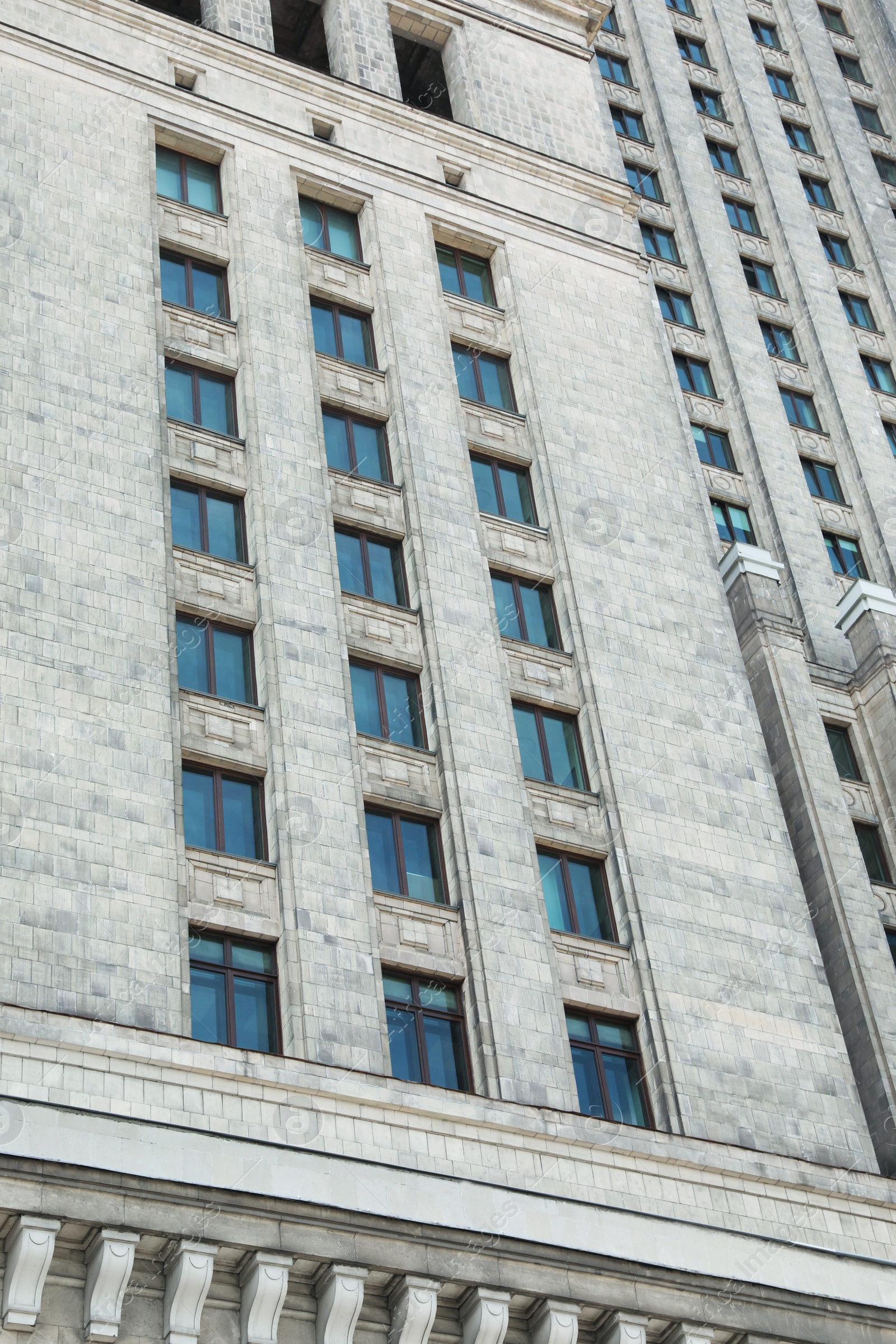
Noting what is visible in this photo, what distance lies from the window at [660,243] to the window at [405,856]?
2999cm

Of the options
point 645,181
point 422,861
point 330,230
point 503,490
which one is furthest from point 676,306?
point 422,861

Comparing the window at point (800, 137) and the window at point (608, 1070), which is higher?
the window at point (800, 137)

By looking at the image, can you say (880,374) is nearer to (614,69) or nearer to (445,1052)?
(614,69)

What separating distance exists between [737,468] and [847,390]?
5.94 metres

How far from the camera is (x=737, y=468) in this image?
172 ft

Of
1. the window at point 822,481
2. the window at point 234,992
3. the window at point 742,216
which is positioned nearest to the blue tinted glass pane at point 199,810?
the window at point 234,992

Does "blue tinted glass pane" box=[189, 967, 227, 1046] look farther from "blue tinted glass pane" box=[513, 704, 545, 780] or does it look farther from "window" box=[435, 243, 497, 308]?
"window" box=[435, 243, 497, 308]

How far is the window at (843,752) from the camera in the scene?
41.6 metres

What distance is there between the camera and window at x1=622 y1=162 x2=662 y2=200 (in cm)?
5956

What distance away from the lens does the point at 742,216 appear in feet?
200

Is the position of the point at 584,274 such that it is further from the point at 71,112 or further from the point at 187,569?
the point at 187,569

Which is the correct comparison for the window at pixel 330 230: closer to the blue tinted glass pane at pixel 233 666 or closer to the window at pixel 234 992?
the blue tinted glass pane at pixel 233 666

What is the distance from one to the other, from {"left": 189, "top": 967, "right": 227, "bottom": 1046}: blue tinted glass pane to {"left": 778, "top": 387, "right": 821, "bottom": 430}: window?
1244 inches

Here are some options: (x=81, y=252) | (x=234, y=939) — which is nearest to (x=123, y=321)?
(x=81, y=252)
